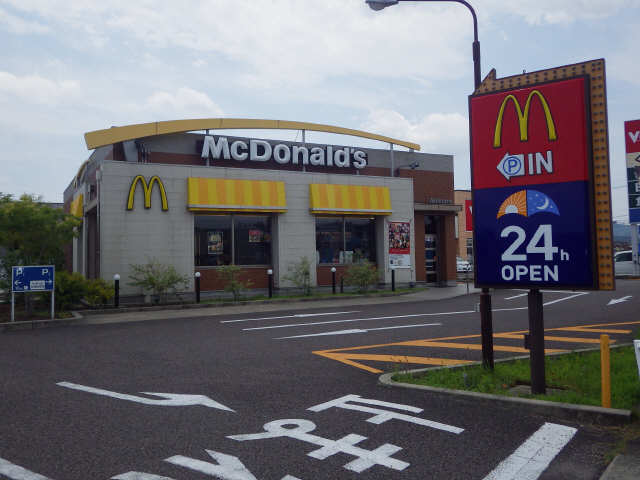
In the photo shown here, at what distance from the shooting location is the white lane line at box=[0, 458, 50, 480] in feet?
13.3

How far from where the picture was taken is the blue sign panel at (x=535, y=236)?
609 centimetres

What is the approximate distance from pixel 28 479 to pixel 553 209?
5908 millimetres

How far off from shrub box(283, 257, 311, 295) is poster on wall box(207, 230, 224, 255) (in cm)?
283

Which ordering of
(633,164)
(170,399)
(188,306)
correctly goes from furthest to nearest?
(188,306) → (633,164) → (170,399)

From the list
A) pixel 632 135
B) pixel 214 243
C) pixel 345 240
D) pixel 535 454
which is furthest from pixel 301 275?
pixel 535 454

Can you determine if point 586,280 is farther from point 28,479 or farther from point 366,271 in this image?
point 366,271

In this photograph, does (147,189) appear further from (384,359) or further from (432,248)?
(432,248)

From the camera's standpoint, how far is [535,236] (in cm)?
639

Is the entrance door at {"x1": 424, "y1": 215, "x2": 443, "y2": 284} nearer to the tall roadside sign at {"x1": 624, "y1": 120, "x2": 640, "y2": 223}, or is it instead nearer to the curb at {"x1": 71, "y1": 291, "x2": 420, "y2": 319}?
the curb at {"x1": 71, "y1": 291, "x2": 420, "y2": 319}

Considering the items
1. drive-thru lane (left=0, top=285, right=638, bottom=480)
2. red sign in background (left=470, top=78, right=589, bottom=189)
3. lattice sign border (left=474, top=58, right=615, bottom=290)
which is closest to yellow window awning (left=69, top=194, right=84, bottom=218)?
drive-thru lane (left=0, top=285, right=638, bottom=480)

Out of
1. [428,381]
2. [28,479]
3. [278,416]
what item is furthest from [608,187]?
[28,479]

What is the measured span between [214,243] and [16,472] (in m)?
17.0

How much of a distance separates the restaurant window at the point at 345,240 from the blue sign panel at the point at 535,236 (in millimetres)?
16272

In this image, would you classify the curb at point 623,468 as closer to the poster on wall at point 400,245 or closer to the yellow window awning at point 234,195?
the yellow window awning at point 234,195
